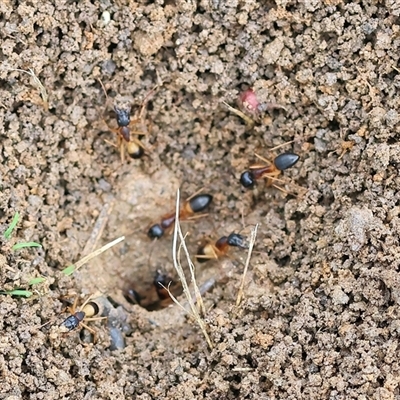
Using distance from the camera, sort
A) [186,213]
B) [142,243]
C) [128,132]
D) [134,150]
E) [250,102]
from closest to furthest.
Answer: [250,102]
[128,132]
[134,150]
[186,213]
[142,243]

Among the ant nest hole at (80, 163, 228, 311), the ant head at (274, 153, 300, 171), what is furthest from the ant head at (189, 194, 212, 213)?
the ant head at (274, 153, 300, 171)

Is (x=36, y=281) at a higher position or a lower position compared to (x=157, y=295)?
higher

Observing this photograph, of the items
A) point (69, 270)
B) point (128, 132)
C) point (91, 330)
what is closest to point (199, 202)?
point (128, 132)

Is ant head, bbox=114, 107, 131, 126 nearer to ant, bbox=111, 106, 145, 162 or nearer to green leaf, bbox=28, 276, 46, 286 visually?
ant, bbox=111, 106, 145, 162

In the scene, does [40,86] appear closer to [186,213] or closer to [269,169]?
[186,213]

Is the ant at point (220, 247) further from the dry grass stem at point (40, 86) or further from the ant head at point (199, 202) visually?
the dry grass stem at point (40, 86)
